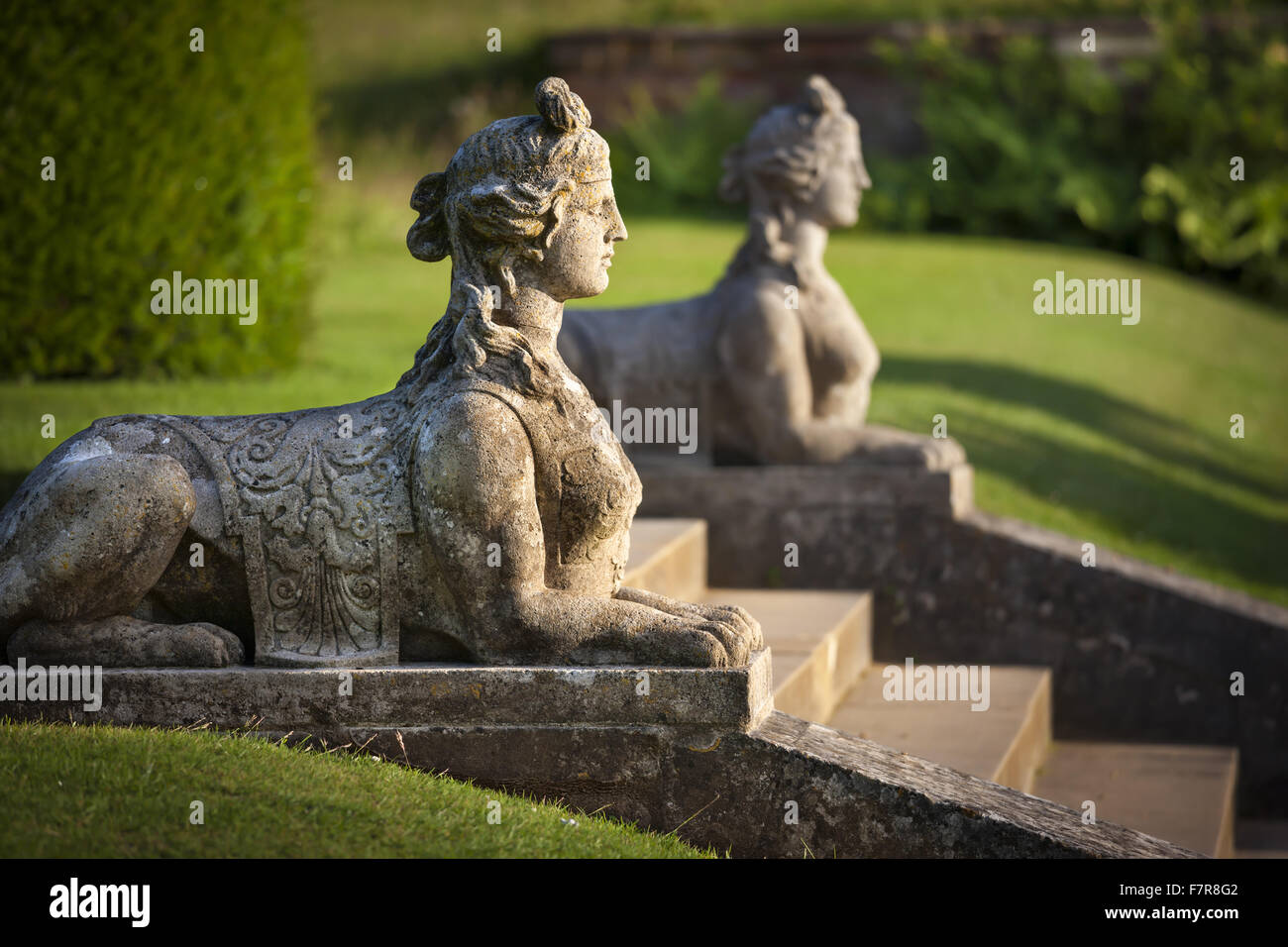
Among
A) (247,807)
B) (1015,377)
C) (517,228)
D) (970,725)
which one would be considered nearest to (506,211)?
(517,228)

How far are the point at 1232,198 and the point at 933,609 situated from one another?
16066mm

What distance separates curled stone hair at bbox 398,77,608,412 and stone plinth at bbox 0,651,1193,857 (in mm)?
921

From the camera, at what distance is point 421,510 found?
458 cm

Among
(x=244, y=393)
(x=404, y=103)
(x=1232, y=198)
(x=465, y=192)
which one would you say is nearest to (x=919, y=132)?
(x=1232, y=198)

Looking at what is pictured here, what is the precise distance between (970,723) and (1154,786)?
3.69 ft

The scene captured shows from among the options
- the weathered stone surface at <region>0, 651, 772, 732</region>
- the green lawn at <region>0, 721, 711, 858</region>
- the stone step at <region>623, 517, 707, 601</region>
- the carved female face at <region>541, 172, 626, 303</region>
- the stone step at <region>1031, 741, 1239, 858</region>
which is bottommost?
Answer: the stone step at <region>1031, 741, 1239, 858</region>

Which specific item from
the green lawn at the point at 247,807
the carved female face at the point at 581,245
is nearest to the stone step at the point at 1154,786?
the green lawn at the point at 247,807

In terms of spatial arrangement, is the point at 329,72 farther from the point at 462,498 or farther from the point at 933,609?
the point at 462,498

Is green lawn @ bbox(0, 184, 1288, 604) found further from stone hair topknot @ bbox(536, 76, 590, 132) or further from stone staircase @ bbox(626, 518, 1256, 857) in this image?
stone hair topknot @ bbox(536, 76, 590, 132)

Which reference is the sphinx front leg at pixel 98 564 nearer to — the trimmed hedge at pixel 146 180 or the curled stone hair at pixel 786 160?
the curled stone hair at pixel 786 160

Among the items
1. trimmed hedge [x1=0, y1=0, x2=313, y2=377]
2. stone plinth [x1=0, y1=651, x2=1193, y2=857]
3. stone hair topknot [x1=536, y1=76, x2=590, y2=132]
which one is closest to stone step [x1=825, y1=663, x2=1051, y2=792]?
stone plinth [x1=0, y1=651, x2=1193, y2=857]

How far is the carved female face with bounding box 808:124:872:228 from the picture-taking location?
26.8 ft

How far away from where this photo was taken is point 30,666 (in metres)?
4.70

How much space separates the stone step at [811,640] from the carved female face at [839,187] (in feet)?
6.60
